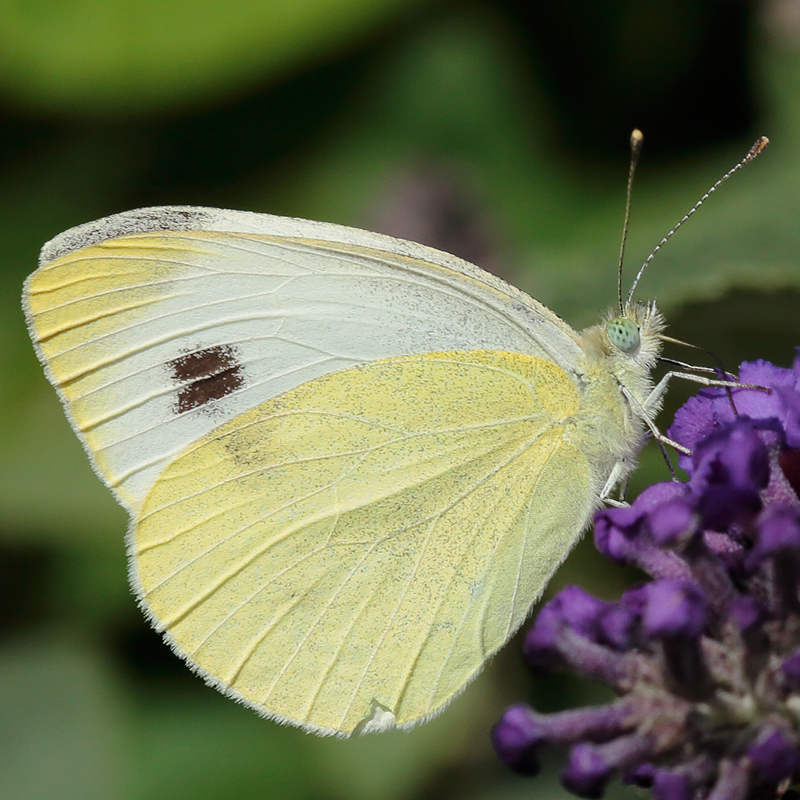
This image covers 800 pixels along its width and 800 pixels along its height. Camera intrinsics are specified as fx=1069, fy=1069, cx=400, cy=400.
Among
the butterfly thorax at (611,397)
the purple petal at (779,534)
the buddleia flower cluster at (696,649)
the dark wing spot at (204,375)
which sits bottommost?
the buddleia flower cluster at (696,649)

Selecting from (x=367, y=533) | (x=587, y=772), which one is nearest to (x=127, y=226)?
(x=367, y=533)

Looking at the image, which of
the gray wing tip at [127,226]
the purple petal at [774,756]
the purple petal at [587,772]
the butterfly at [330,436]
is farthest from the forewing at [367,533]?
the purple petal at [774,756]

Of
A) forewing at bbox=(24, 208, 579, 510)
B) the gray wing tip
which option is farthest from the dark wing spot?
the gray wing tip

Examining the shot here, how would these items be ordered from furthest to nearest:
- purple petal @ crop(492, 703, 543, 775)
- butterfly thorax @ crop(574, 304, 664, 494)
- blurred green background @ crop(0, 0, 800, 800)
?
blurred green background @ crop(0, 0, 800, 800), butterfly thorax @ crop(574, 304, 664, 494), purple petal @ crop(492, 703, 543, 775)

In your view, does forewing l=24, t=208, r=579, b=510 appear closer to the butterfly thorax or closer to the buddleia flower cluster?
the butterfly thorax

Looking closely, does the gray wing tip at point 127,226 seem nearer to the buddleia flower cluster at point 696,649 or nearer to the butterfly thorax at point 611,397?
the butterfly thorax at point 611,397

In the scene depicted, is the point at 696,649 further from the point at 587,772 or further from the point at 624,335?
the point at 624,335
